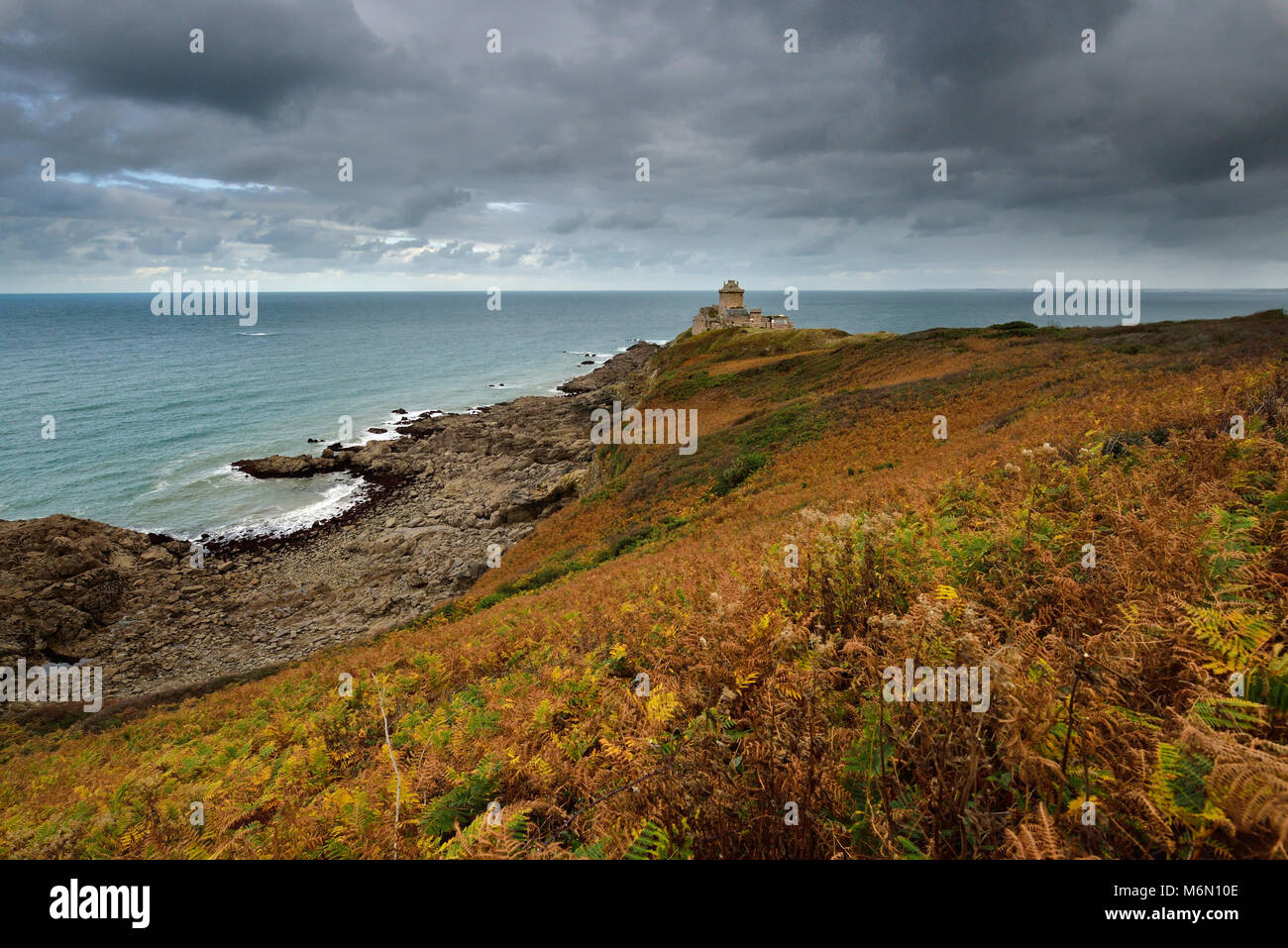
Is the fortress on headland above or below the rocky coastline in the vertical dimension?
above

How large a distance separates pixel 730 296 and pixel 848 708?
83446 millimetres

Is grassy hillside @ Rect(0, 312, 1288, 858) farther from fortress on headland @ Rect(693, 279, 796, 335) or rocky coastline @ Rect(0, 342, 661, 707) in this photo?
fortress on headland @ Rect(693, 279, 796, 335)

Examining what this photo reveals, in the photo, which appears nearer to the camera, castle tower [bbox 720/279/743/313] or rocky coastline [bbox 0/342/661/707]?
rocky coastline [bbox 0/342/661/707]

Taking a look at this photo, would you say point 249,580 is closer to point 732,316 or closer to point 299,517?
point 299,517

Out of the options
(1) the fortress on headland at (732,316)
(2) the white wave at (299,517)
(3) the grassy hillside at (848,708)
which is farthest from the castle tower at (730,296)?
(3) the grassy hillside at (848,708)

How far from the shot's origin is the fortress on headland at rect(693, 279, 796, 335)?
73488 mm

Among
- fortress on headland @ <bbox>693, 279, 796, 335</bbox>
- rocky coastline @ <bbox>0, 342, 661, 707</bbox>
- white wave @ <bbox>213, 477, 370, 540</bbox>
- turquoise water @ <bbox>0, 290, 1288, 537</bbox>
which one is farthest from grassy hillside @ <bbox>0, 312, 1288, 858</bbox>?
fortress on headland @ <bbox>693, 279, 796, 335</bbox>

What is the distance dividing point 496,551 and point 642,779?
1033 inches

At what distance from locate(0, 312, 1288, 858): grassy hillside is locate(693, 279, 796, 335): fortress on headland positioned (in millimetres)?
62443

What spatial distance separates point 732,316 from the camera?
257ft

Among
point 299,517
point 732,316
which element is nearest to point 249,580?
point 299,517

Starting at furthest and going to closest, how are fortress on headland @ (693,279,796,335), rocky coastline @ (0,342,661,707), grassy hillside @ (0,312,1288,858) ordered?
fortress on headland @ (693,279,796,335), rocky coastline @ (0,342,661,707), grassy hillside @ (0,312,1288,858)
